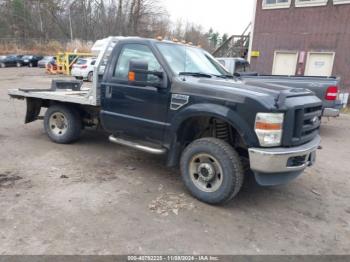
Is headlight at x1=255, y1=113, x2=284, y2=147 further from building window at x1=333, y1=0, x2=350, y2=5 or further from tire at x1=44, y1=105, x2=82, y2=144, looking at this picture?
building window at x1=333, y1=0, x2=350, y2=5

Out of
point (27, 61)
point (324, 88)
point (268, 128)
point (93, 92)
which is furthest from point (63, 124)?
point (27, 61)

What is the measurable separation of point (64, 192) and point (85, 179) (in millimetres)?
484

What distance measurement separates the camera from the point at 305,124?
377 cm

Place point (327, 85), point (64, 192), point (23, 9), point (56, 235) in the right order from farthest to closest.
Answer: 1. point (23, 9)
2. point (327, 85)
3. point (64, 192)
4. point (56, 235)

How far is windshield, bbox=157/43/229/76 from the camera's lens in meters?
4.39

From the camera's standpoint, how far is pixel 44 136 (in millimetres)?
6648

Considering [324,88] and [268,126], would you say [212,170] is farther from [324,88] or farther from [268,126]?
[324,88]

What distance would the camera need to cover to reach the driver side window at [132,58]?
4375mm

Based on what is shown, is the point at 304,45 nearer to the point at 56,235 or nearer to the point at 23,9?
the point at 56,235

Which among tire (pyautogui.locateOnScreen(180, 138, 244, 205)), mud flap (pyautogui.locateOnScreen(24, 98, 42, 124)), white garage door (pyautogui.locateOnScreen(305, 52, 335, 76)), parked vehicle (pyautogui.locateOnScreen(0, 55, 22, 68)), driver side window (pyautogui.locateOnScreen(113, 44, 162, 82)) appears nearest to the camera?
tire (pyautogui.locateOnScreen(180, 138, 244, 205))

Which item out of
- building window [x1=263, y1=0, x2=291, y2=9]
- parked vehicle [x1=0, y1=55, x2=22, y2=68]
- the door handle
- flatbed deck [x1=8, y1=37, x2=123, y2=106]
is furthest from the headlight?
parked vehicle [x1=0, y1=55, x2=22, y2=68]

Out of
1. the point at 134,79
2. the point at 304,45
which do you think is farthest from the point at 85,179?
the point at 304,45

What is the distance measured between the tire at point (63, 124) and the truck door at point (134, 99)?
116cm

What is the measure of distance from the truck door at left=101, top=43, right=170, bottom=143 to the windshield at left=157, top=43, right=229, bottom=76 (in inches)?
8.3
